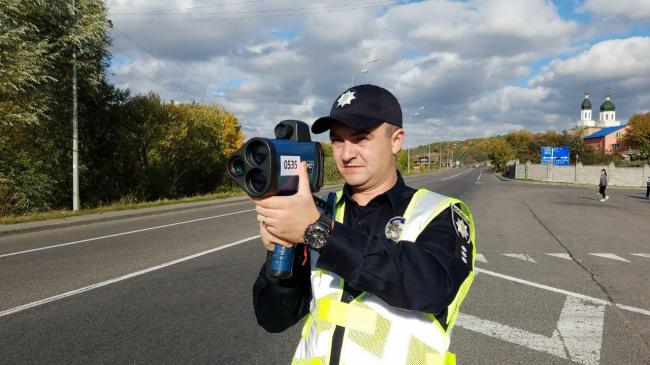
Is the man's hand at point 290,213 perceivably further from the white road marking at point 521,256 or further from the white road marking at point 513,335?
the white road marking at point 521,256

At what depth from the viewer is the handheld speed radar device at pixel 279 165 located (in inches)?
53.2

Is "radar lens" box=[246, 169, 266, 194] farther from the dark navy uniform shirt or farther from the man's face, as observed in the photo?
the man's face

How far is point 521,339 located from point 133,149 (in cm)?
2296

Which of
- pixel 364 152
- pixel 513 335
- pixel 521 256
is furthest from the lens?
pixel 521 256

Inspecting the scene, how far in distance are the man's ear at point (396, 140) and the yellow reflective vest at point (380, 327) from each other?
11.8 inches

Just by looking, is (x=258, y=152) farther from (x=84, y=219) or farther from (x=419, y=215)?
(x=84, y=219)

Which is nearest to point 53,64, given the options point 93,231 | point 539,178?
point 93,231

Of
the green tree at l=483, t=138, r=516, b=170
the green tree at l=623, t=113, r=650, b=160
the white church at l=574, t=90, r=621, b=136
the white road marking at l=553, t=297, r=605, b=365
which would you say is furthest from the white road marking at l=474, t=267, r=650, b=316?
the white church at l=574, t=90, r=621, b=136

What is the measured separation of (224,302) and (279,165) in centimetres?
423

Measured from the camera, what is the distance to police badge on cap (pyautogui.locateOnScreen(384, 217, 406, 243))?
155 centimetres

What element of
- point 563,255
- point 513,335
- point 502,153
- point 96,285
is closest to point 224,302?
point 96,285

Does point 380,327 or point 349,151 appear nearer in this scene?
point 380,327

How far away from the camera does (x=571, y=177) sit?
4759 cm

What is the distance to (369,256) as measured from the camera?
134 cm
